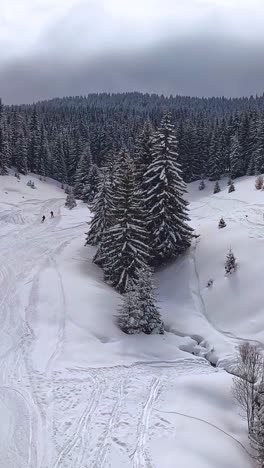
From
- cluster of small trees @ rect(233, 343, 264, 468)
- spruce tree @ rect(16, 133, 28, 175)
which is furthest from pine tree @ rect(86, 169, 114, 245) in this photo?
spruce tree @ rect(16, 133, 28, 175)

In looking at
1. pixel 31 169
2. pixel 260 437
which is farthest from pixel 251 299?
pixel 31 169

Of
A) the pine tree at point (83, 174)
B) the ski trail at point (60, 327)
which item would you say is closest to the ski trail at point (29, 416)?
the ski trail at point (60, 327)

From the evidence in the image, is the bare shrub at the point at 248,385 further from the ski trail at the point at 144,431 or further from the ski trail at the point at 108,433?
the ski trail at the point at 108,433

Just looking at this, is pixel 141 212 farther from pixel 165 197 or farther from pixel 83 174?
pixel 83 174

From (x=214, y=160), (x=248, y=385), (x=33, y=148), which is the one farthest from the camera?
(x=33, y=148)

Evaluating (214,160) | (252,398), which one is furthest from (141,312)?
(214,160)

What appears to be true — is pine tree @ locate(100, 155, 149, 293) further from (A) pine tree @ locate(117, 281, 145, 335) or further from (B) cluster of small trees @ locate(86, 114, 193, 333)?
(A) pine tree @ locate(117, 281, 145, 335)
